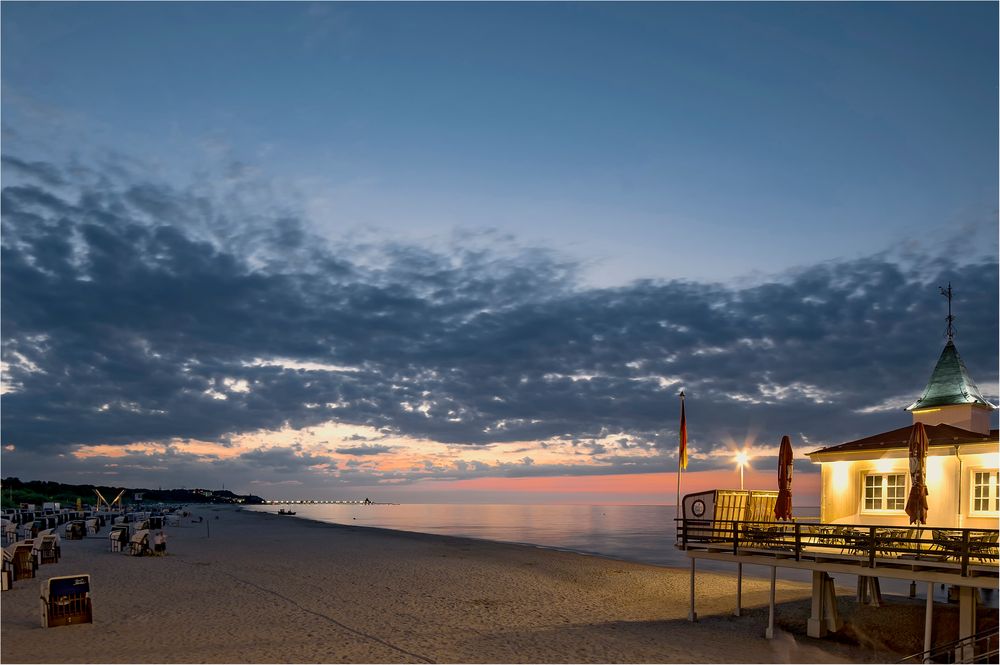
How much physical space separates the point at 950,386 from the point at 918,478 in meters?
11.3

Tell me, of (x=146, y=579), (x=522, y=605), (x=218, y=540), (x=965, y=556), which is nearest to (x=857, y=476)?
(x=965, y=556)

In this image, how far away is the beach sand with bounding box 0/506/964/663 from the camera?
1709cm

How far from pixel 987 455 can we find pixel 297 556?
32.6m

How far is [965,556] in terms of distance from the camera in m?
16.4

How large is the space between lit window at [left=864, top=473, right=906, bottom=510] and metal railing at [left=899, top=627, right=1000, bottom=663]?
4.26 m

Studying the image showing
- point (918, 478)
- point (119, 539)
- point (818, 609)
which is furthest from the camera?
point (119, 539)

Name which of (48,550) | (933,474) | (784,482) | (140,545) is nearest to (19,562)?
(48,550)

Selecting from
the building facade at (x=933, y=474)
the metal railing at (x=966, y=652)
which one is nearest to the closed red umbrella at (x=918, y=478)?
the building facade at (x=933, y=474)

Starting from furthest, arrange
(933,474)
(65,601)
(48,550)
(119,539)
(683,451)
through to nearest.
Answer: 1. (119,539)
2. (48,550)
3. (683,451)
4. (933,474)
5. (65,601)

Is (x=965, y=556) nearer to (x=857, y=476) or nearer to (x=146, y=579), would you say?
(x=857, y=476)

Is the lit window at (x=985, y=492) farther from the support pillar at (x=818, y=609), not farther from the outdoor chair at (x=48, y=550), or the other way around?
the outdoor chair at (x=48, y=550)

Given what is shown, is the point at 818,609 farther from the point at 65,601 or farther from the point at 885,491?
the point at 65,601

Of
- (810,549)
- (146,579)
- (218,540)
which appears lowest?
(218,540)

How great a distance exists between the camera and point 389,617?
22031 millimetres
